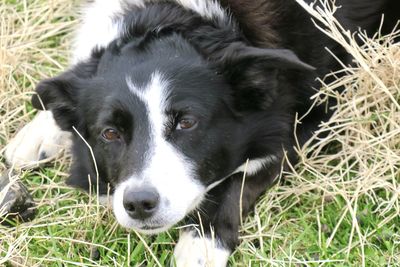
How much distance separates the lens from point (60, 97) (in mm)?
4277

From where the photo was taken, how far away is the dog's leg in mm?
4152

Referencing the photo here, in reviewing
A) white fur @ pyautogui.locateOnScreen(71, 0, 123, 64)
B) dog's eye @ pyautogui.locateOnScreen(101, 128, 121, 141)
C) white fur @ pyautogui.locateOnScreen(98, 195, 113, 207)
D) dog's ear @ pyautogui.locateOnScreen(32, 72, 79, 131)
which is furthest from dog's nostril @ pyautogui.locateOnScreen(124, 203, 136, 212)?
white fur @ pyautogui.locateOnScreen(71, 0, 123, 64)

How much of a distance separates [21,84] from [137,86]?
194cm

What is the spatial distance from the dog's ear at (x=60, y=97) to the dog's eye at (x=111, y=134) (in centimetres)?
33

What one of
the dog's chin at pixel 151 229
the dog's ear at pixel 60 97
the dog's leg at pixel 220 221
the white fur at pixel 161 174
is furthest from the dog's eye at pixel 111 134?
the dog's leg at pixel 220 221

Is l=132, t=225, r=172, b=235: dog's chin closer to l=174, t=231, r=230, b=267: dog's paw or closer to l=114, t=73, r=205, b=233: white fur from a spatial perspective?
l=114, t=73, r=205, b=233: white fur

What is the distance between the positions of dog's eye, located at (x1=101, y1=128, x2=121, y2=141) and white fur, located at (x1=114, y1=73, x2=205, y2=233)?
8.7 inches

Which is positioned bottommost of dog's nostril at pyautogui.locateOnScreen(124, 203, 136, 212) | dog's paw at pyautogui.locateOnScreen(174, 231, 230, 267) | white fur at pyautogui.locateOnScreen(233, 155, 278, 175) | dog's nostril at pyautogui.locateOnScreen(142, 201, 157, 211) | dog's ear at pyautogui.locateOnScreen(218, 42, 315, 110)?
dog's paw at pyautogui.locateOnScreen(174, 231, 230, 267)

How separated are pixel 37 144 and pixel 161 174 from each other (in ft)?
4.80

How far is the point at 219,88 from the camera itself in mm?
4082

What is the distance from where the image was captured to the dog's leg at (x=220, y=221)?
13.6 feet

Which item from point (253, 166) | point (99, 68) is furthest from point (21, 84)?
point (253, 166)

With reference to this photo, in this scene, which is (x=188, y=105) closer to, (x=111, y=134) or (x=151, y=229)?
(x=111, y=134)

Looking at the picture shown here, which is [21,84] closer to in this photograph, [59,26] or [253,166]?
[59,26]
